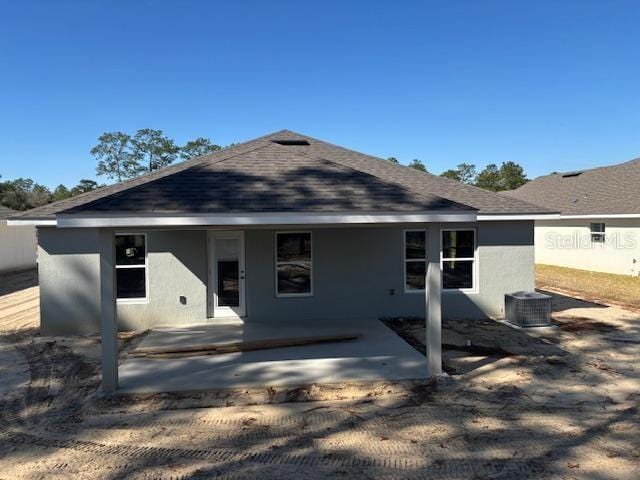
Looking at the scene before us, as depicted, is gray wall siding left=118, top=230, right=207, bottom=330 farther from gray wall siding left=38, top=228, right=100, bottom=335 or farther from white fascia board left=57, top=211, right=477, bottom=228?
white fascia board left=57, top=211, right=477, bottom=228

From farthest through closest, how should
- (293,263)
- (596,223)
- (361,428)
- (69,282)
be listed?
(596,223) < (293,263) < (69,282) < (361,428)

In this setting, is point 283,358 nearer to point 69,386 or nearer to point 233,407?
point 233,407

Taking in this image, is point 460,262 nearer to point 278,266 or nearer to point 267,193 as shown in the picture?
point 278,266

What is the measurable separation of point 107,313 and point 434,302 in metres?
4.63

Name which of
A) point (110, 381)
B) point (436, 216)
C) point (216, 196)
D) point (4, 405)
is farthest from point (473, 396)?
point (4, 405)

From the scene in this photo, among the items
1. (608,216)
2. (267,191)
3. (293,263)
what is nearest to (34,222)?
(293,263)

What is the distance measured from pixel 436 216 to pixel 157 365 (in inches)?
195

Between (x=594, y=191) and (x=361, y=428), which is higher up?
(x=594, y=191)

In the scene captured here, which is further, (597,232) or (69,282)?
(597,232)

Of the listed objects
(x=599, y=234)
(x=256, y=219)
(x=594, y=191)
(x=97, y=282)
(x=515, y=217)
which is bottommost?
(x=97, y=282)

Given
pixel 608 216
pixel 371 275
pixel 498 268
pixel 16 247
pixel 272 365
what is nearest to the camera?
pixel 272 365

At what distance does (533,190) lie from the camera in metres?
31.2

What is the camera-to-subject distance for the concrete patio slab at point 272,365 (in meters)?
6.69

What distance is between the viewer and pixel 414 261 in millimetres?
11375
